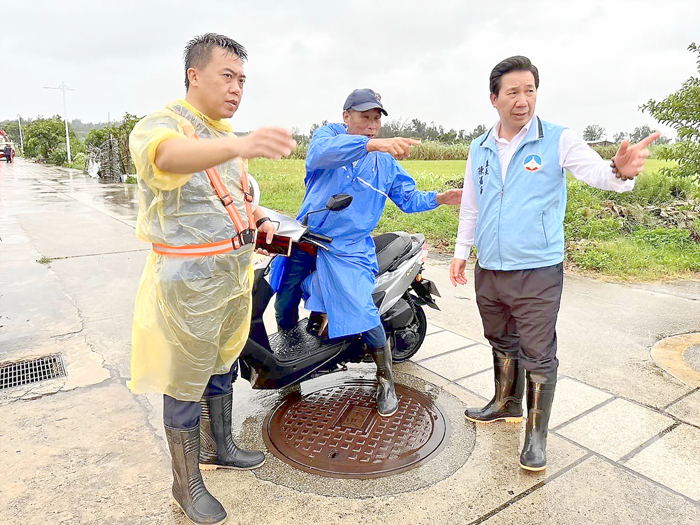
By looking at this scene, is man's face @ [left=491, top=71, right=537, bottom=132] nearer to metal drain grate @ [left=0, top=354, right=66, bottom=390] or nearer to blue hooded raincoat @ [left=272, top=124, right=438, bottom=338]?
blue hooded raincoat @ [left=272, top=124, right=438, bottom=338]

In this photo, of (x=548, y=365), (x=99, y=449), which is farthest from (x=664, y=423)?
(x=99, y=449)

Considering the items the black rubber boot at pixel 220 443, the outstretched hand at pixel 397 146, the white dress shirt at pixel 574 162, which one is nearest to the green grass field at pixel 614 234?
the white dress shirt at pixel 574 162

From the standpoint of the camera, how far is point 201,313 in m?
1.93

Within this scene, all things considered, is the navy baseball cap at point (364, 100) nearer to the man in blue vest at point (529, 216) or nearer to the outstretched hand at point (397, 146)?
the outstretched hand at point (397, 146)

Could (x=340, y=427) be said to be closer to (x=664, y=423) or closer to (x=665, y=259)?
(x=664, y=423)

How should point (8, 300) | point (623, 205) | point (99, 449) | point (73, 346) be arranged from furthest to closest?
point (623, 205) → point (8, 300) → point (73, 346) → point (99, 449)

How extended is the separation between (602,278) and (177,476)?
16.8 feet

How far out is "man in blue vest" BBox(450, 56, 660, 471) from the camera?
2336mm

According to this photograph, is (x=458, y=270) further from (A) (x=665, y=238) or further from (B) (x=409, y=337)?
(A) (x=665, y=238)

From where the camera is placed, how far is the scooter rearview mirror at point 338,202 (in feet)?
8.54

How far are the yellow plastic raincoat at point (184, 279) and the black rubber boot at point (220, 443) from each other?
341 mm

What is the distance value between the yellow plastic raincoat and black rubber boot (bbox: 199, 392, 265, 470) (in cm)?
34

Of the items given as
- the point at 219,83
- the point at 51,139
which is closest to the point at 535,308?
the point at 219,83

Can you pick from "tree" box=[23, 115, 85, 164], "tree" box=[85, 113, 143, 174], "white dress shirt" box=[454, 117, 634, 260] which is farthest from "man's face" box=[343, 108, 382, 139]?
"tree" box=[23, 115, 85, 164]
